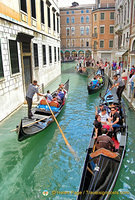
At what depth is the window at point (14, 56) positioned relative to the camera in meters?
7.91

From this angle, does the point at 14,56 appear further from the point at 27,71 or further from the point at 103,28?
the point at 103,28

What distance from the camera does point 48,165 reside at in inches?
183

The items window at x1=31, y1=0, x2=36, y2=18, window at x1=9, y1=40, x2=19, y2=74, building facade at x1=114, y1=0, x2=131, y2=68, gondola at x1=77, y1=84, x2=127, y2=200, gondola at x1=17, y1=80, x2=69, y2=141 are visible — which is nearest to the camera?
gondola at x1=77, y1=84, x2=127, y2=200

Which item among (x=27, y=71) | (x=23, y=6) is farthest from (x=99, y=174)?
(x=23, y=6)

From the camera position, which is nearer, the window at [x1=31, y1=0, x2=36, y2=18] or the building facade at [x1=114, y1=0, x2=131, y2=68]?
the window at [x1=31, y1=0, x2=36, y2=18]

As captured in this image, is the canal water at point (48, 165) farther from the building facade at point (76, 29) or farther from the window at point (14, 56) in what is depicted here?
the building facade at point (76, 29)

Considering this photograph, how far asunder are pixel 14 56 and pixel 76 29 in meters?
36.6

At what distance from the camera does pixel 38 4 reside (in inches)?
461

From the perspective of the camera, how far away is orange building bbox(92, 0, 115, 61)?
30.2m

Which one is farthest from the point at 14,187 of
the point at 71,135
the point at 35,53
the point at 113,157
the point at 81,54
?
the point at 81,54

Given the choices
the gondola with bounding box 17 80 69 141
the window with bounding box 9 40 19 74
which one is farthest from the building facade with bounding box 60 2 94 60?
the gondola with bounding box 17 80 69 141

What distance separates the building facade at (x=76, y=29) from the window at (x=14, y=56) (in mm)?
34557

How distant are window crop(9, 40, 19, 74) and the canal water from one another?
2.52 metres

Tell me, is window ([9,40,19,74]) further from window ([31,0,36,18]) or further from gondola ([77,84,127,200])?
gondola ([77,84,127,200])
